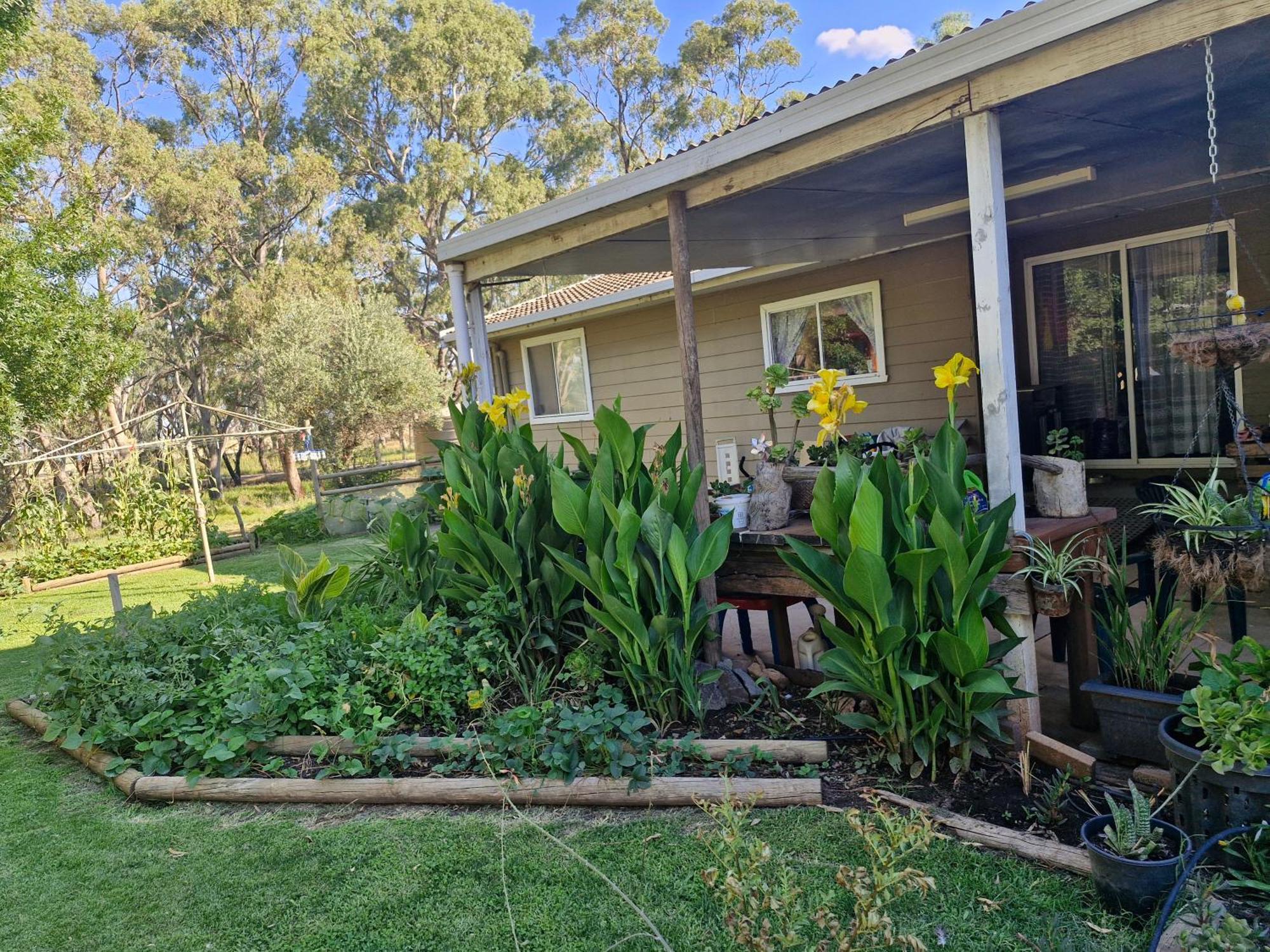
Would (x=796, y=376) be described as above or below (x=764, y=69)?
below

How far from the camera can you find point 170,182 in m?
20.0

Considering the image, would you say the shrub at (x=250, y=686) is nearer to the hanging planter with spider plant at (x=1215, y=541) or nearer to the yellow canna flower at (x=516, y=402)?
the yellow canna flower at (x=516, y=402)

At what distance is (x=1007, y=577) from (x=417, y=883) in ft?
7.56

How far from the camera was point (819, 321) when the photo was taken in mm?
8461

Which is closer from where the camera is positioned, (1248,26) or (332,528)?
(1248,26)

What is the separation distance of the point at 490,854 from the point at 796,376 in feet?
21.1

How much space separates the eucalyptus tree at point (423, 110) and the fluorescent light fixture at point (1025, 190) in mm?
19803

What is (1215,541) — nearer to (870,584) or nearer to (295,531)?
(870,584)

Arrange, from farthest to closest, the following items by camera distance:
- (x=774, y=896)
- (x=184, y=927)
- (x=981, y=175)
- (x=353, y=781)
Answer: (x=353, y=781) → (x=981, y=175) → (x=184, y=927) → (x=774, y=896)

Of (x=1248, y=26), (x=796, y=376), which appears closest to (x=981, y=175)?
(x=1248, y=26)

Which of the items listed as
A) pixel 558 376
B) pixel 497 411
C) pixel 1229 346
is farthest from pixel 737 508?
pixel 558 376

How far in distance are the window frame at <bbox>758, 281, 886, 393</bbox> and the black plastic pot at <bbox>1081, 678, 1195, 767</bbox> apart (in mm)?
4967

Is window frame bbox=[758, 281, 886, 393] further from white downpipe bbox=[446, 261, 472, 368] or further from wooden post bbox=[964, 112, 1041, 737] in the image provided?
wooden post bbox=[964, 112, 1041, 737]

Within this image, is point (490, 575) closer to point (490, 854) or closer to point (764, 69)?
point (490, 854)
